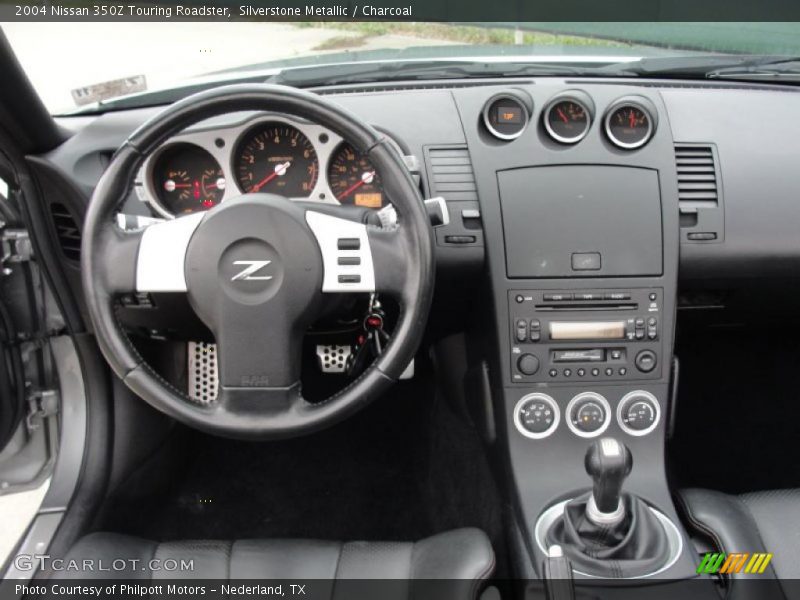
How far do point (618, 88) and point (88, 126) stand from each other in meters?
1.34

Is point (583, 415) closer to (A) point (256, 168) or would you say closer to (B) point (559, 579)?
(B) point (559, 579)

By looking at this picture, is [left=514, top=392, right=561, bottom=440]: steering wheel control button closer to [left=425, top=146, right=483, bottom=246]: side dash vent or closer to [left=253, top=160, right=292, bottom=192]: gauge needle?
[left=425, top=146, right=483, bottom=246]: side dash vent

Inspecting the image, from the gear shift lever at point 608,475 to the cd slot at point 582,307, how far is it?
1.36 feet

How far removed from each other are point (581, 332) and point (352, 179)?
2.18ft

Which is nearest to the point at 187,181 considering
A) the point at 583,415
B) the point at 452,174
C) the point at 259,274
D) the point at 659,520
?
the point at 259,274

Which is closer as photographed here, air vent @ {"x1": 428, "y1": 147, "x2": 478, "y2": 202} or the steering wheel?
the steering wheel

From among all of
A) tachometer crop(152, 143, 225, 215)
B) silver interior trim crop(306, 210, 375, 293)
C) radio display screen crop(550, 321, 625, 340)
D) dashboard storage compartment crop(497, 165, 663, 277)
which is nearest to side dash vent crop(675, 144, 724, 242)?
dashboard storage compartment crop(497, 165, 663, 277)

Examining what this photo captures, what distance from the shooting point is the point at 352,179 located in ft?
5.56

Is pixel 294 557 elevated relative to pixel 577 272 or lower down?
lower down

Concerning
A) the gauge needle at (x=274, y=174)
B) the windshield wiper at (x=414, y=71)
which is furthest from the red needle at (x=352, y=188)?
the windshield wiper at (x=414, y=71)

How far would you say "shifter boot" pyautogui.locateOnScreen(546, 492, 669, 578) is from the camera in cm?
148

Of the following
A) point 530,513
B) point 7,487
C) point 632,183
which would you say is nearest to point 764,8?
point 632,183

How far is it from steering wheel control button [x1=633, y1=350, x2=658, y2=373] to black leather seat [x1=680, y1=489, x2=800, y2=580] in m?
0.31

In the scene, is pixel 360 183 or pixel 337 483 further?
pixel 337 483
